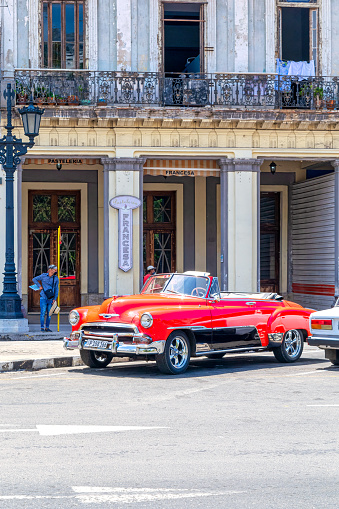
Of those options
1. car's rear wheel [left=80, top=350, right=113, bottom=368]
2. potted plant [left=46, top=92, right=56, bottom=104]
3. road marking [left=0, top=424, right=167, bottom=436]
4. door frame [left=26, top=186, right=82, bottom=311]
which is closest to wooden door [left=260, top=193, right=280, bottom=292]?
door frame [left=26, top=186, right=82, bottom=311]

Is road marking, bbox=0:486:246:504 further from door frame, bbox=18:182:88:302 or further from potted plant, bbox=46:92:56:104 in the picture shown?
door frame, bbox=18:182:88:302

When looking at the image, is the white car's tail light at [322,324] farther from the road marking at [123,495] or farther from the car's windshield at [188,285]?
the road marking at [123,495]

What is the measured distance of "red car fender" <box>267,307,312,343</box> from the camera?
1357cm

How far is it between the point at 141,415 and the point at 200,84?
47.0 feet

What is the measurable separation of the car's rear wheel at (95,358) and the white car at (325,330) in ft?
10.5

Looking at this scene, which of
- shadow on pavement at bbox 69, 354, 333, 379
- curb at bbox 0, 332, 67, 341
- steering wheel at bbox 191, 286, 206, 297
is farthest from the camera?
curb at bbox 0, 332, 67, 341

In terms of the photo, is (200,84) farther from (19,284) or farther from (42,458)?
(42,458)

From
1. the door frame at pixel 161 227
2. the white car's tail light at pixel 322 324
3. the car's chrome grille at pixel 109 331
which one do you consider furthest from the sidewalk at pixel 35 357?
the door frame at pixel 161 227

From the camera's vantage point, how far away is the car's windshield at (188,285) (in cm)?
1304

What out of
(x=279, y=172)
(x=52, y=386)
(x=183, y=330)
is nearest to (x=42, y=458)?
(x=52, y=386)

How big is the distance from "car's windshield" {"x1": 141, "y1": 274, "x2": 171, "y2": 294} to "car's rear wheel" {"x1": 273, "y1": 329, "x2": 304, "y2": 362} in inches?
87.0

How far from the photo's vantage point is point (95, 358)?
1298 cm

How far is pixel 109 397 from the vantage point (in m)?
9.87

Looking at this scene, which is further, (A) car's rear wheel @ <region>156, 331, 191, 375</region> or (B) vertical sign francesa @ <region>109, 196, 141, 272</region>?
(B) vertical sign francesa @ <region>109, 196, 141, 272</region>
